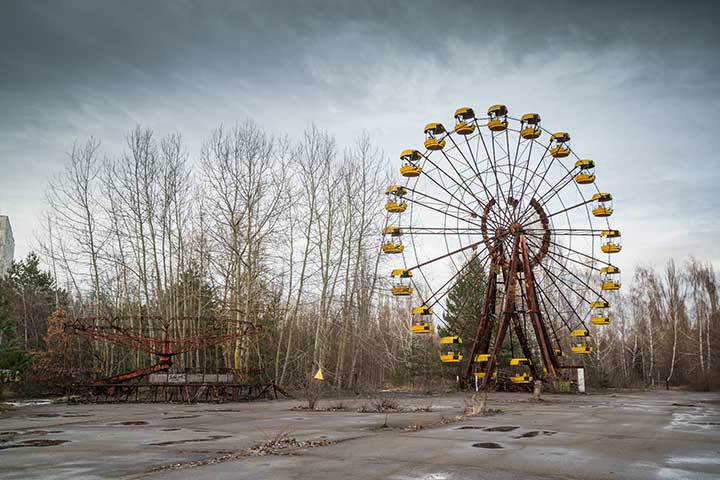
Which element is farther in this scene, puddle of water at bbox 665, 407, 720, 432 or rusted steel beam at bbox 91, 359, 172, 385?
rusted steel beam at bbox 91, 359, 172, 385

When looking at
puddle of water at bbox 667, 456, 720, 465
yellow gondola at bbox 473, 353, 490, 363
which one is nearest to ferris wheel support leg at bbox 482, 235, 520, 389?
yellow gondola at bbox 473, 353, 490, 363

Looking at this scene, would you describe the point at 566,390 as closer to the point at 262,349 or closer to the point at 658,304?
the point at 262,349

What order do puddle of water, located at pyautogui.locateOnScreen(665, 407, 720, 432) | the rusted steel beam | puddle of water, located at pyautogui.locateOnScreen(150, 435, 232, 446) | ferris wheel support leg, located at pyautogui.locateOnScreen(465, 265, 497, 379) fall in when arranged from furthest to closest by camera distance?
1. ferris wheel support leg, located at pyautogui.locateOnScreen(465, 265, 497, 379)
2. the rusted steel beam
3. puddle of water, located at pyautogui.locateOnScreen(665, 407, 720, 432)
4. puddle of water, located at pyautogui.locateOnScreen(150, 435, 232, 446)

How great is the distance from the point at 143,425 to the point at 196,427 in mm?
1492

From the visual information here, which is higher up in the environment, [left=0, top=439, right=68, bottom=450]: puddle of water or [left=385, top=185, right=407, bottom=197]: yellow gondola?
[left=385, top=185, right=407, bottom=197]: yellow gondola

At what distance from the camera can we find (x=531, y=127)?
101ft

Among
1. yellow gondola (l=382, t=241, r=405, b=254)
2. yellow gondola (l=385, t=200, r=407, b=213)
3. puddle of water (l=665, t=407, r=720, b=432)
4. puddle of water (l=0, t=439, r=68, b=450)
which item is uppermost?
yellow gondola (l=385, t=200, r=407, b=213)

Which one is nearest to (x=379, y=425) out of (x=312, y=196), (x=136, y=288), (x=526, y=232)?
(x=526, y=232)

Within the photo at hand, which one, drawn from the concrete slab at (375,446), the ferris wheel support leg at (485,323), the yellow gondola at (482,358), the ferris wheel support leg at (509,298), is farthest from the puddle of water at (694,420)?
the ferris wheel support leg at (485,323)

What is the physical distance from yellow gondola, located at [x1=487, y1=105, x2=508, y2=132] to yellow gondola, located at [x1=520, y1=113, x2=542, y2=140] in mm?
1001

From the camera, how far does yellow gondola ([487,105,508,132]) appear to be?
3038 cm

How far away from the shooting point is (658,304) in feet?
213

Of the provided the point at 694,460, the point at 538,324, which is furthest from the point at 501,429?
the point at 538,324

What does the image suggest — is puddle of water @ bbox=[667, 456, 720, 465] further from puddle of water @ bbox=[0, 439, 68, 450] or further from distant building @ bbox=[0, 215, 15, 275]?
distant building @ bbox=[0, 215, 15, 275]
